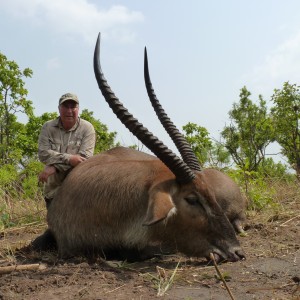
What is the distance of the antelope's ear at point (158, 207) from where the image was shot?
153 inches

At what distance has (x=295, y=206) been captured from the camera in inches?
285

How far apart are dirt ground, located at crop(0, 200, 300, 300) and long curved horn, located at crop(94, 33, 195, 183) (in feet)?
2.77

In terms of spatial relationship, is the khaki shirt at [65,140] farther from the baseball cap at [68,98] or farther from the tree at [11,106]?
the tree at [11,106]

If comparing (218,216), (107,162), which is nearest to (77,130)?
(107,162)

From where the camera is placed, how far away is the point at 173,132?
5.23 m

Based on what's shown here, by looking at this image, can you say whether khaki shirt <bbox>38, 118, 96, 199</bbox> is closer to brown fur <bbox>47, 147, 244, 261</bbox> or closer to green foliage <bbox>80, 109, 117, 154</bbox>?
brown fur <bbox>47, 147, 244, 261</bbox>

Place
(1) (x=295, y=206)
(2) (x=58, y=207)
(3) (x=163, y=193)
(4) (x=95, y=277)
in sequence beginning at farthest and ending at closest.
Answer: (1) (x=295, y=206) → (2) (x=58, y=207) → (3) (x=163, y=193) → (4) (x=95, y=277)

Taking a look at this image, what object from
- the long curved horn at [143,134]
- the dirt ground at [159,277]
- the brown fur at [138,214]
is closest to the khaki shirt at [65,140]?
the brown fur at [138,214]

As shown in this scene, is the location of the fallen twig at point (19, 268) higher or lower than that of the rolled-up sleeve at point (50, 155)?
lower

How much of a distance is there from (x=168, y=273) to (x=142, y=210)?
0.66 meters

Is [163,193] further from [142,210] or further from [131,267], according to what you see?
[131,267]

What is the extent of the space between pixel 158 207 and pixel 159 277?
57cm

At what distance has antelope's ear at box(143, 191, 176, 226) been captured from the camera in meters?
3.88

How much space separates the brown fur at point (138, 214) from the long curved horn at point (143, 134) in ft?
0.38
